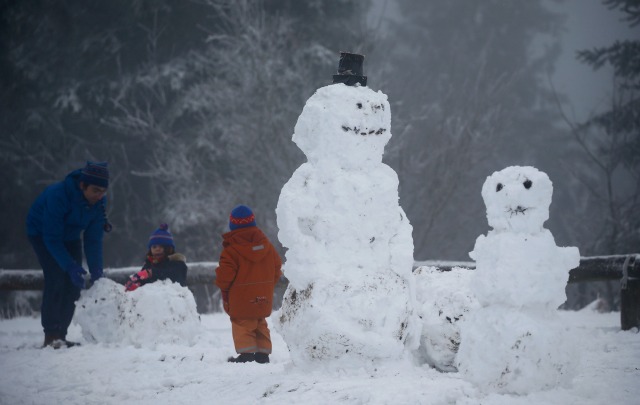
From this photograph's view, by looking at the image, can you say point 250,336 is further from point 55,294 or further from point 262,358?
point 55,294

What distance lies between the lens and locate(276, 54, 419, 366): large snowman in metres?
4.36

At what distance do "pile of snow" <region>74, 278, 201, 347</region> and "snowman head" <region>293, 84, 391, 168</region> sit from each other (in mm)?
2709

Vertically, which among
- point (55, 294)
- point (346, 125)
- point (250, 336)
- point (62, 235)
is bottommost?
point (250, 336)

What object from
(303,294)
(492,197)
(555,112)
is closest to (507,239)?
(492,197)

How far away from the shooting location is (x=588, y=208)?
2242 cm

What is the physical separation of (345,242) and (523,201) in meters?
1.34

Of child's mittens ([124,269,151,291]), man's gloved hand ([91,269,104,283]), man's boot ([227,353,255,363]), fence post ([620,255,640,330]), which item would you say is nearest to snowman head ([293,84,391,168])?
man's boot ([227,353,255,363])

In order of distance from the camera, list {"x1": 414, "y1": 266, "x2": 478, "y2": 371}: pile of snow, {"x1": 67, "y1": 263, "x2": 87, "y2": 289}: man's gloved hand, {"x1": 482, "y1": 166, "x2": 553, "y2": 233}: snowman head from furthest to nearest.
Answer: {"x1": 67, "y1": 263, "x2": 87, "y2": 289}: man's gloved hand → {"x1": 414, "y1": 266, "x2": 478, "y2": 371}: pile of snow → {"x1": 482, "y1": 166, "x2": 553, "y2": 233}: snowman head

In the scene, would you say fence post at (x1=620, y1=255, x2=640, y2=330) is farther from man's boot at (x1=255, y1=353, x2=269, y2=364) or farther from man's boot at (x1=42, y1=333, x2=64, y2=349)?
man's boot at (x1=42, y1=333, x2=64, y2=349)

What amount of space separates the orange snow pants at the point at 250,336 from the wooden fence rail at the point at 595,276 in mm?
1854

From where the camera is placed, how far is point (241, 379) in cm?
455

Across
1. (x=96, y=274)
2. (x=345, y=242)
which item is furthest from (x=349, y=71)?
(x=96, y=274)

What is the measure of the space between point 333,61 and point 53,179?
7.65m

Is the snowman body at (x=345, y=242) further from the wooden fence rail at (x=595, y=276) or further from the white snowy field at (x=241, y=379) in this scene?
the wooden fence rail at (x=595, y=276)
